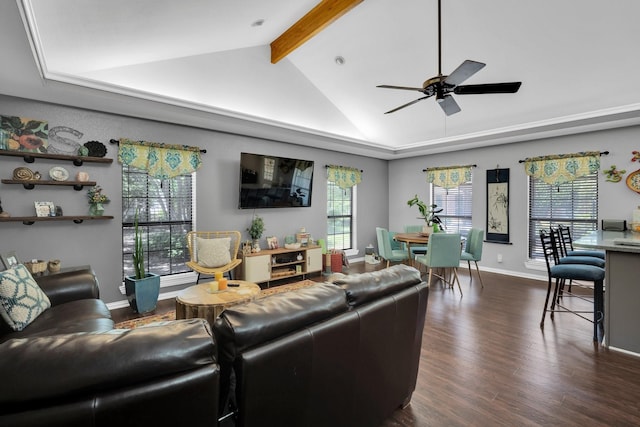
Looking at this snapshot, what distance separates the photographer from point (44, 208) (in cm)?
341

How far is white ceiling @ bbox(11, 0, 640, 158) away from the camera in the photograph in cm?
275

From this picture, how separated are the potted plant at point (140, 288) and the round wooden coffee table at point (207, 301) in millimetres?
920

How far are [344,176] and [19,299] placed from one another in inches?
203

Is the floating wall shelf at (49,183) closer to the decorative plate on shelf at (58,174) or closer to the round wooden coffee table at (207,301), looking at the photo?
the decorative plate on shelf at (58,174)

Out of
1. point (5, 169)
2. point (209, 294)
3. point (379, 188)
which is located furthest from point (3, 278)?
point (379, 188)

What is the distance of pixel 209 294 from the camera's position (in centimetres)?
292

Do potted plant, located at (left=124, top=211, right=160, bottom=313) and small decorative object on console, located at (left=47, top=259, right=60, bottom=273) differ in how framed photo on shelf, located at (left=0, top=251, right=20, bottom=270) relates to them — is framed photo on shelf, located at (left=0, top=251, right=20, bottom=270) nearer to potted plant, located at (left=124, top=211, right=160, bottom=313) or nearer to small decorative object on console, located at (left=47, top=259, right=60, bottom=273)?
small decorative object on console, located at (left=47, top=259, right=60, bottom=273)

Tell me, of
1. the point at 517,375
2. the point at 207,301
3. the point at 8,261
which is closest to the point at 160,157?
the point at 8,261

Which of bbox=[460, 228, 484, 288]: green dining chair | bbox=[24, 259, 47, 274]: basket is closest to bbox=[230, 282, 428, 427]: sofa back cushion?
bbox=[24, 259, 47, 274]: basket

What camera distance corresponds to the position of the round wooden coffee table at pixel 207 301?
2.64 m

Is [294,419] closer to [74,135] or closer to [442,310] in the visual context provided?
[442,310]

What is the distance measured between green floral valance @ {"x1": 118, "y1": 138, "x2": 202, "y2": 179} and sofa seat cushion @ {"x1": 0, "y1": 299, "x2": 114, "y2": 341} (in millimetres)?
2049

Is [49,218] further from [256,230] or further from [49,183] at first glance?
[256,230]

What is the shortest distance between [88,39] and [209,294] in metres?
2.47
